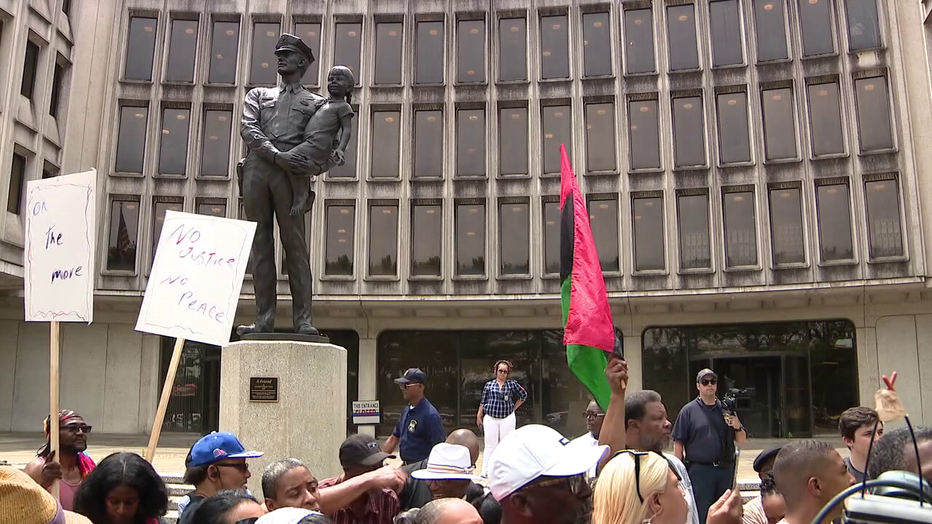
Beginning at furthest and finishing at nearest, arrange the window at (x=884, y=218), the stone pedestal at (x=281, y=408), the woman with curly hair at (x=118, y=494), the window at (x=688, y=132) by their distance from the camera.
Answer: the window at (x=688, y=132)
the window at (x=884, y=218)
the stone pedestal at (x=281, y=408)
the woman with curly hair at (x=118, y=494)

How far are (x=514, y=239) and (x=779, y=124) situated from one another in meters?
9.48

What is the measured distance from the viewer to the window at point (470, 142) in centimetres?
2917

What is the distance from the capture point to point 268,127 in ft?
30.2

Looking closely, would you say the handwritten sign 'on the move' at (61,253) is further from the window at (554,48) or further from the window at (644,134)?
the window at (554,48)

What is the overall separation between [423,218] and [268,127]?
65.0 ft

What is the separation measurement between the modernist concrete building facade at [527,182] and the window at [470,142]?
8 centimetres

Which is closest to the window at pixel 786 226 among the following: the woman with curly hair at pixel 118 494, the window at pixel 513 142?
the window at pixel 513 142

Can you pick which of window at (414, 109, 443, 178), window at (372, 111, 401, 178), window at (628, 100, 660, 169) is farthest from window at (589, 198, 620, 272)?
window at (372, 111, 401, 178)

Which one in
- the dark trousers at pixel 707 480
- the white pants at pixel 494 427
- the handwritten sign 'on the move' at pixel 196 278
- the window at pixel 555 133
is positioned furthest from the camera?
the window at pixel 555 133

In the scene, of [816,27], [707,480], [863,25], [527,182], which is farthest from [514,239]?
[707,480]

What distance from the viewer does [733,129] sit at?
27.7m

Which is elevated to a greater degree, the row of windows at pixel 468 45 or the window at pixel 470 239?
the row of windows at pixel 468 45

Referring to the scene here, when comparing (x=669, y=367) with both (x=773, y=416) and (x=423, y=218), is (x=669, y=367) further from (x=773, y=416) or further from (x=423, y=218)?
(x=423, y=218)

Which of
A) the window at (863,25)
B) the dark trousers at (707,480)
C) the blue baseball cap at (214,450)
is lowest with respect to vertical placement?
the dark trousers at (707,480)
